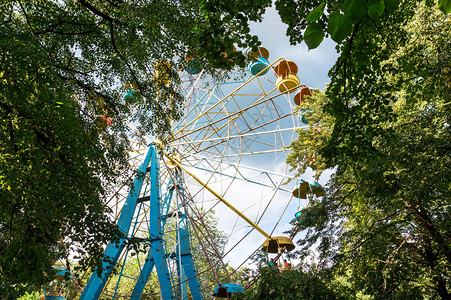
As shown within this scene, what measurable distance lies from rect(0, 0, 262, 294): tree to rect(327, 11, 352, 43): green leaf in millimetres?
2039

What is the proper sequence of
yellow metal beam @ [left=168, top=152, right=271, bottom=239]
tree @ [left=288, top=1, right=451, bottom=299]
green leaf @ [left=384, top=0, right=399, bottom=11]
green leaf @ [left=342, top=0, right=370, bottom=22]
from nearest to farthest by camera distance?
green leaf @ [left=342, top=0, right=370, bottom=22]
green leaf @ [left=384, top=0, right=399, bottom=11]
tree @ [left=288, top=1, right=451, bottom=299]
yellow metal beam @ [left=168, top=152, right=271, bottom=239]

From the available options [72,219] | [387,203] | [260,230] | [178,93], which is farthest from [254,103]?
[72,219]

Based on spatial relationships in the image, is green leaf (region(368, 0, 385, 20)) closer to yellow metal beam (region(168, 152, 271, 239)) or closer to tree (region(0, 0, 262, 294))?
tree (region(0, 0, 262, 294))

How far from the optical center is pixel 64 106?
175 inches

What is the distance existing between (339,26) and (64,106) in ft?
14.2

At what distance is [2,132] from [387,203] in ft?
25.4

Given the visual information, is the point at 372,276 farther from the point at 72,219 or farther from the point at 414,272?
the point at 72,219

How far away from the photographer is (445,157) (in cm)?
596

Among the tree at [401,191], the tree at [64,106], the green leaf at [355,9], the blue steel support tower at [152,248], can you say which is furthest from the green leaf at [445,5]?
the blue steel support tower at [152,248]

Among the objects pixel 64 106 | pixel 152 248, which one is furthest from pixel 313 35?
pixel 152 248

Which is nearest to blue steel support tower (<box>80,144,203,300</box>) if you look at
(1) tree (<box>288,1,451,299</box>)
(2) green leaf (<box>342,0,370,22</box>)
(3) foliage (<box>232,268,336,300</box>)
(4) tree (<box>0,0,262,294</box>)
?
(4) tree (<box>0,0,262,294</box>)

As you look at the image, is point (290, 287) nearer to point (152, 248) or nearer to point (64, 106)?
point (152, 248)

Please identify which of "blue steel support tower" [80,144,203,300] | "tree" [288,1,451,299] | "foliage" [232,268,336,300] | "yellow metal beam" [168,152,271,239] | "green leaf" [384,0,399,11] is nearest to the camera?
"green leaf" [384,0,399,11]

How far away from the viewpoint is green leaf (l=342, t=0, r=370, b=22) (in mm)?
1060
